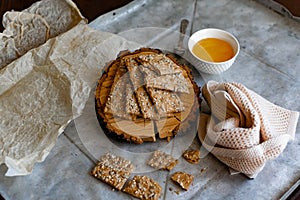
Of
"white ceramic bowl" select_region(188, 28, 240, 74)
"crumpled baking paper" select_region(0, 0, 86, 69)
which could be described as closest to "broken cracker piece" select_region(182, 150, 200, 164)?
"white ceramic bowl" select_region(188, 28, 240, 74)

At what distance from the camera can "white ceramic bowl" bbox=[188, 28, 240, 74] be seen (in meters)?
1.04

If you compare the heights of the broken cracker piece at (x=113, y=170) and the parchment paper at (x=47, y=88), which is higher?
the parchment paper at (x=47, y=88)

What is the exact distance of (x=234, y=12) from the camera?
1282mm

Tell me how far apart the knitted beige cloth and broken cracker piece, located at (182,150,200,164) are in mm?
26

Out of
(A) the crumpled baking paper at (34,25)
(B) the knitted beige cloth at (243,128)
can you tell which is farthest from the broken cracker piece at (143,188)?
(A) the crumpled baking paper at (34,25)

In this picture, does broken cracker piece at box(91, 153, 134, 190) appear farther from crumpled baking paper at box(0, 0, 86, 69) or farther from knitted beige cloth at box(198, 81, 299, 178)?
crumpled baking paper at box(0, 0, 86, 69)

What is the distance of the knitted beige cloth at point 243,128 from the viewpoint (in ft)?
2.83

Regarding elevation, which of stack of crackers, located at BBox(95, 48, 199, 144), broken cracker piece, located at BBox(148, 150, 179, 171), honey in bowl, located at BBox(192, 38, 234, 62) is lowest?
broken cracker piece, located at BBox(148, 150, 179, 171)

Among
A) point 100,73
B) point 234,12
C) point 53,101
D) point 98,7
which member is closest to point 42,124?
point 53,101

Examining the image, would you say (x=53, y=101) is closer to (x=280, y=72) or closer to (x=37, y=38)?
(x=37, y=38)

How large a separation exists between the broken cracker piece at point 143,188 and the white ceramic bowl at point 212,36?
329 millimetres

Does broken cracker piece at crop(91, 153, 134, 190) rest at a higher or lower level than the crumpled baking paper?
lower

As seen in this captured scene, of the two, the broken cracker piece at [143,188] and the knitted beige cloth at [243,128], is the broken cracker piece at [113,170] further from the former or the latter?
the knitted beige cloth at [243,128]

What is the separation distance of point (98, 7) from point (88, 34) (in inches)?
10.6
